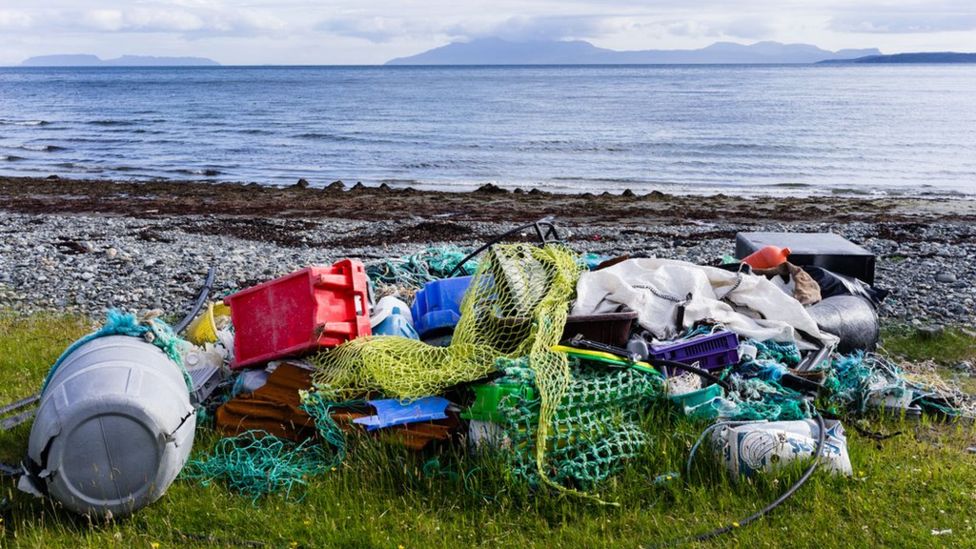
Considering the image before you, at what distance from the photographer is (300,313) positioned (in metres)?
6.36

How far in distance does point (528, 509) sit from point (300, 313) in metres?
2.34

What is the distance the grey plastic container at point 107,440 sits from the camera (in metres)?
4.57

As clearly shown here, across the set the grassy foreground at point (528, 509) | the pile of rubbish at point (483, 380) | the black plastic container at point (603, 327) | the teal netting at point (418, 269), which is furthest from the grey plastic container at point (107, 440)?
the teal netting at point (418, 269)

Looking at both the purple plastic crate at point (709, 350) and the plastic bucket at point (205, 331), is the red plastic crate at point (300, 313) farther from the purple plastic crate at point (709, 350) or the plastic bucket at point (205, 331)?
the purple plastic crate at point (709, 350)

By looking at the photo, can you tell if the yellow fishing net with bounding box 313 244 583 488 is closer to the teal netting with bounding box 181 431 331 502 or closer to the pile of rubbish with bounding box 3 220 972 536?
the pile of rubbish with bounding box 3 220 972 536

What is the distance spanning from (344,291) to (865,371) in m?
3.87

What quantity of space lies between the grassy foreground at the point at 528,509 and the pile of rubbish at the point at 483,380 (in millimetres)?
141

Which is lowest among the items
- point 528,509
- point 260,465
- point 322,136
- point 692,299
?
point 528,509

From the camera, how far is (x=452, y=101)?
77312mm

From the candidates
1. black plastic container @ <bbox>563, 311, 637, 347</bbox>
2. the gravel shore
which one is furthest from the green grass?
black plastic container @ <bbox>563, 311, 637, 347</bbox>

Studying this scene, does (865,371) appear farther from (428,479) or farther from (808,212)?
(808,212)

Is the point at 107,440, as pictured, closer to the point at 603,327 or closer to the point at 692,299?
the point at 603,327

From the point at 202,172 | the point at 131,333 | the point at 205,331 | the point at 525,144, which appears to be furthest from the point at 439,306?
the point at 525,144

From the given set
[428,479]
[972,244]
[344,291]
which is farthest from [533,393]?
[972,244]
